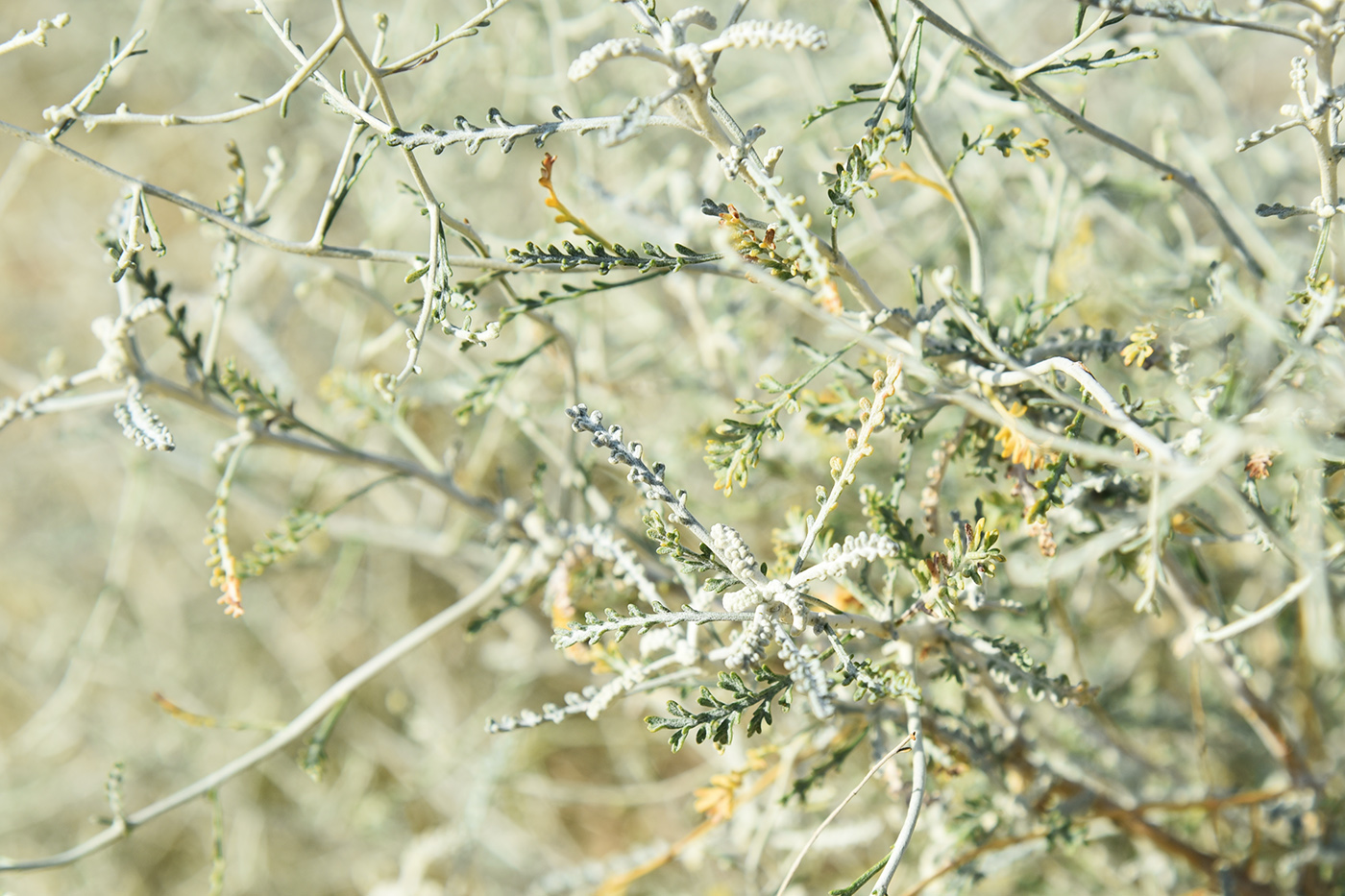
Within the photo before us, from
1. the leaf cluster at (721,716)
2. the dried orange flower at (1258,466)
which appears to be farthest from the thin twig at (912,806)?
the dried orange flower at (1258,466)

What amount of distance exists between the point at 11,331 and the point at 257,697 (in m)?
1.89

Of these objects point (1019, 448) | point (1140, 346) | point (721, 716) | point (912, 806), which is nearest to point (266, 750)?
point (721, 716)

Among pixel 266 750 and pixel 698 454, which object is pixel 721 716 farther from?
pixel 698 454

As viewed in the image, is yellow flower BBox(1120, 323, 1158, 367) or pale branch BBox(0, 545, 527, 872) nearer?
yellow flower BBox(1120, 323, 1158, 367)

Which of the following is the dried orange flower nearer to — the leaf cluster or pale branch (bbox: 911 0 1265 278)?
pale branch (bbox: 911 0 1265 278)

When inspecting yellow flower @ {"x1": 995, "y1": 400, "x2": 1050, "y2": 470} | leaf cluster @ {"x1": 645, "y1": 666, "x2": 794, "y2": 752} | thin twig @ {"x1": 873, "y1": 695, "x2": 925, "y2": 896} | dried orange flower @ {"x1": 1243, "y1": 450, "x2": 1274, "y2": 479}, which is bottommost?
thin twig @ {"x1": 873, "y1": 695, "x2": 925, "y2": 896}

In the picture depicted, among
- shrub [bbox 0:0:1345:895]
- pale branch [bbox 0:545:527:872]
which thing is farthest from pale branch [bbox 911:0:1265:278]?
pale branch [bbox 0:545:527:872]

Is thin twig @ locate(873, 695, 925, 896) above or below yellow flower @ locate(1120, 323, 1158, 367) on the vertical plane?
below

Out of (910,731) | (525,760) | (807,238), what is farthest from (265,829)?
(807,238)

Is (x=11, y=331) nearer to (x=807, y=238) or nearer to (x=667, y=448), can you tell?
(x=667, y=448)

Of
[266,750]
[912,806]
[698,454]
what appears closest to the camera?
[912,806]

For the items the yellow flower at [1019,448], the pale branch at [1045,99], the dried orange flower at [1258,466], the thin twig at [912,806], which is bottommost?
the thin twig at [912,806]

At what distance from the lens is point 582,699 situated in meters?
0.92

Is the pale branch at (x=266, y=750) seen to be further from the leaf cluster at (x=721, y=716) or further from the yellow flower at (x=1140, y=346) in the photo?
the yellow flower at (x=1140, y=346)
